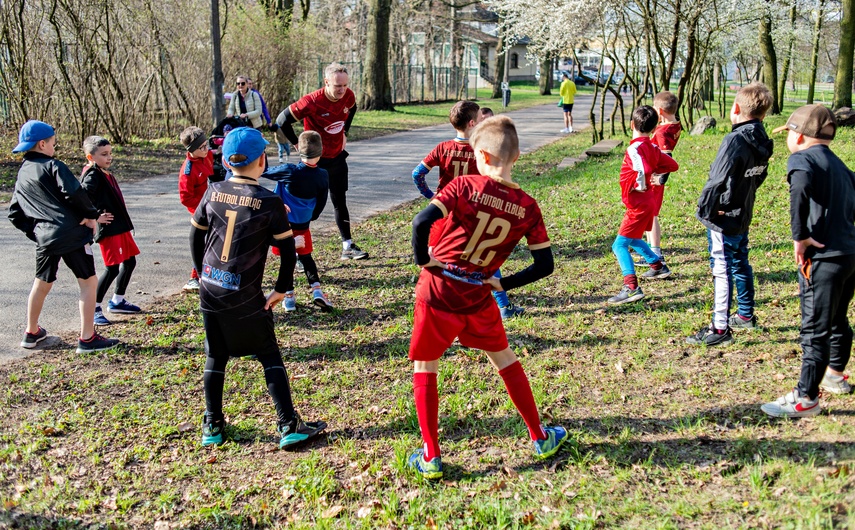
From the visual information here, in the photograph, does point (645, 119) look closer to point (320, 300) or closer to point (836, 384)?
point (836, 384)

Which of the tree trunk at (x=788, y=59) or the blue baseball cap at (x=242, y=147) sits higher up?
the tree trunk at (x=788, y=59)

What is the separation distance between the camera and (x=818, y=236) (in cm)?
396

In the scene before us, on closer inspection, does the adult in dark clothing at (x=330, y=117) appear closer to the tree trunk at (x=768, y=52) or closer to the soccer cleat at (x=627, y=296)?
the soccer cleat at (x=627, y=296)

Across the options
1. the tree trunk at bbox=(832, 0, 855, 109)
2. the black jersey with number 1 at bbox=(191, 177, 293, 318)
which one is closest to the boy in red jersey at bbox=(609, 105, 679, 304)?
the black jersey with number 1 at bbox=(191, 177, 293, 318)

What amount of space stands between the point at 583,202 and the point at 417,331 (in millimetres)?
7623

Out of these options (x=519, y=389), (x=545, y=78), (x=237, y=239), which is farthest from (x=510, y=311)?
(x=545, y=78)

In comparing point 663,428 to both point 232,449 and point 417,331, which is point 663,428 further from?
point 232,449

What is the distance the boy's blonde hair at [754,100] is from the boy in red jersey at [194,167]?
4808 millimetres

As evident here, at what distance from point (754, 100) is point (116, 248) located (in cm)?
540

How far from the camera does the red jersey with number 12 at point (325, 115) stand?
756 cm

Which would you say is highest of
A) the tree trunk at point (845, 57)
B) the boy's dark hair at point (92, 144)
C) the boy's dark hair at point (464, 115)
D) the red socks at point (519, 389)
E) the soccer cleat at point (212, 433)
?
the tree trunk at point (845, 57)

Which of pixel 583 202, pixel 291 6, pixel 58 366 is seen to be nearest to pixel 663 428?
pixel 58 366

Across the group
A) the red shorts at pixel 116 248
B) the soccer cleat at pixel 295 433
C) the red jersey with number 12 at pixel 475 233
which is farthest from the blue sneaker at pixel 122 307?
the red jersey with number 12 at pixel 475 233

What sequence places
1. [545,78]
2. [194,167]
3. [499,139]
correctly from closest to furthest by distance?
[499,139] → [194,167] → [545,78]
